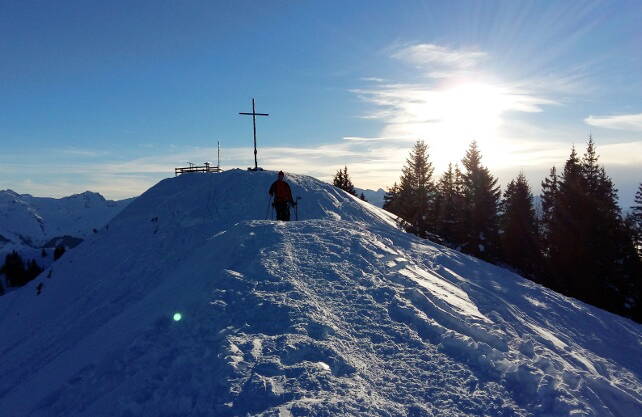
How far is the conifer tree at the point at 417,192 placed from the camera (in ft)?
129

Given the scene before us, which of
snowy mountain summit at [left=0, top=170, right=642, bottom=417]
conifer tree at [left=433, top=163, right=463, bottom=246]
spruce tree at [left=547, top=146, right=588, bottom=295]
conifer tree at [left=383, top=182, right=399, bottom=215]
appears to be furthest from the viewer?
conifer tree at [left=383, top=182, right=399, bottom=215]

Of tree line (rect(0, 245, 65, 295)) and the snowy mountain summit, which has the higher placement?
the snowy mountain summit

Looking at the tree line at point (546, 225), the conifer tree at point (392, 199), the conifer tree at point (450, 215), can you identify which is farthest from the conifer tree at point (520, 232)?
the conifer tree at point (392, 199)

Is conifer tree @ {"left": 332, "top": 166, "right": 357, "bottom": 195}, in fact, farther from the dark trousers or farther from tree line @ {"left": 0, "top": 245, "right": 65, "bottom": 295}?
tree line @ {"left": 0, "top": 245, "right": 65, "bottom": 295}

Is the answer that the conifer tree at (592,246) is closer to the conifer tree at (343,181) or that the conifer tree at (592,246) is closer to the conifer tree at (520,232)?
the conifer tree at (520,232)

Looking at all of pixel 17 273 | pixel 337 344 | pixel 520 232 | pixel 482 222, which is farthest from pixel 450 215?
pixel 17 273

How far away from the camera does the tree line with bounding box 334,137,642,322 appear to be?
1047 inches

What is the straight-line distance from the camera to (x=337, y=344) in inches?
297

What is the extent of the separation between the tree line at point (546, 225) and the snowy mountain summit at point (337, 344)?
1427 cm

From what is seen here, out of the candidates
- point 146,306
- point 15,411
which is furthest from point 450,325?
point 15,411

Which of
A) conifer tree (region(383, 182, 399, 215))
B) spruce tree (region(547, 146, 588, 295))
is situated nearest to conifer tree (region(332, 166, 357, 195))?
conifer tree (region(383, 182, 399, 215))

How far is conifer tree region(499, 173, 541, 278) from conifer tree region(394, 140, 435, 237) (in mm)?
7095

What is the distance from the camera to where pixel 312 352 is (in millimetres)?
7211

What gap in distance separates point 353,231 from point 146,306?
25.4 ft
